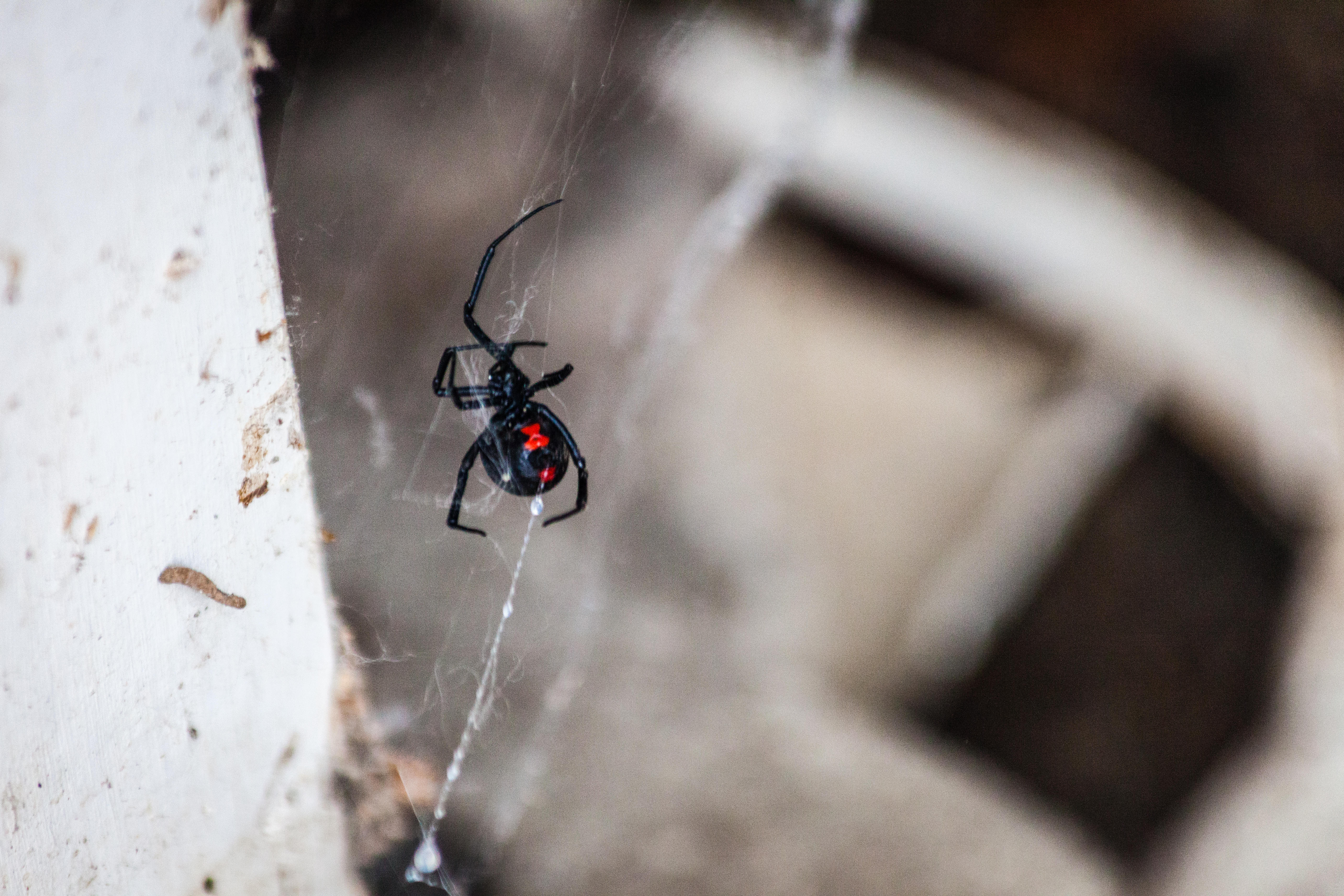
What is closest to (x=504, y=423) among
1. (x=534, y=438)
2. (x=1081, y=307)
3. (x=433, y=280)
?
(x=534, y=438)

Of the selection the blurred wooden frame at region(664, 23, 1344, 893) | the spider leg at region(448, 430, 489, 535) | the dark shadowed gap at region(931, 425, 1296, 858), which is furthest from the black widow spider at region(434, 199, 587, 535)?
the dark shadowed gap at region(931, 425, 1296, 858)

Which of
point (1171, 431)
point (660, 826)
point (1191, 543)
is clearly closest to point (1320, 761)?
point (1191, 543)

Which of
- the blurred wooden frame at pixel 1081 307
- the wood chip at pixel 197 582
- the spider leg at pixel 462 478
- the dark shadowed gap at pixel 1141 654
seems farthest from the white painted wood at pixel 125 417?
the dark shadowed gap at pixel 1141 654

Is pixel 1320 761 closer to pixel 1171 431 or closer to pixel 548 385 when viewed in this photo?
pixel 1171 431

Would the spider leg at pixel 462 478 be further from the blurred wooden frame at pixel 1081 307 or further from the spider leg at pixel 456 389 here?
the blurred wooden frame at pixel 1081 307

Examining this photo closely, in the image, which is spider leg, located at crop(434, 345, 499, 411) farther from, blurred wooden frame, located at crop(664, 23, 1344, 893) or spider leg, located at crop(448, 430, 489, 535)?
blurred wooden frame, located at crop(664, 23, 1344, 893)

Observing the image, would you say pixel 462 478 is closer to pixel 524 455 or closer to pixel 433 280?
pixel 524 455
